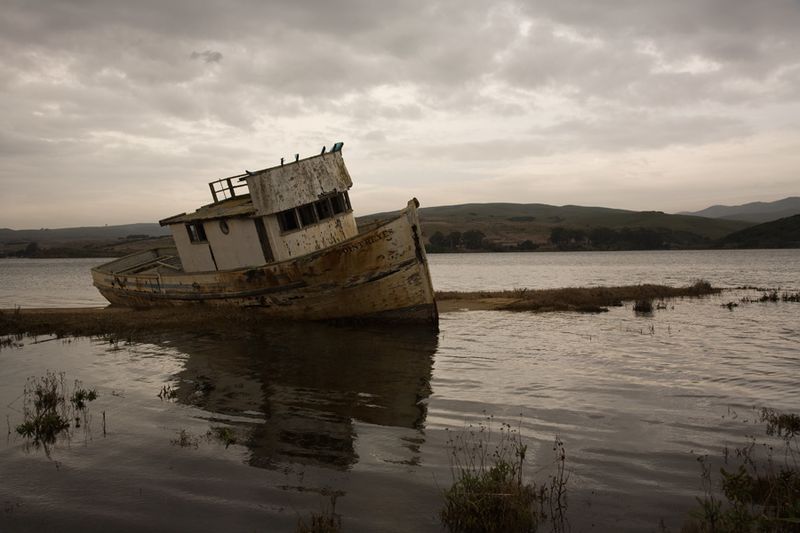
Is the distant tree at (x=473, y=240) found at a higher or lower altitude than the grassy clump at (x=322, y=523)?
higher

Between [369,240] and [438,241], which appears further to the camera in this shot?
[438,241]

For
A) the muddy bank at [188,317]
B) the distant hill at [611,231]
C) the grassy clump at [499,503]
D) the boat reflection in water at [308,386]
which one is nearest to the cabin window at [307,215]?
the muddy bank at [188,317]

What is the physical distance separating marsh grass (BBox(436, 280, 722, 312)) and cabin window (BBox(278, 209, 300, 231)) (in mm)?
8771

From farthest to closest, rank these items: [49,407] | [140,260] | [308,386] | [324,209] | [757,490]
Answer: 1. [140,260]
2. [324,209]
3. [308,386]
4. [49,407]
5. [757,490]

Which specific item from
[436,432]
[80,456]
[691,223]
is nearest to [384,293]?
[436,432]

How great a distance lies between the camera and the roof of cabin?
1841 centimetres

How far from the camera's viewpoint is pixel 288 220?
1842 cm

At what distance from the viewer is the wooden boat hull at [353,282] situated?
16.5m

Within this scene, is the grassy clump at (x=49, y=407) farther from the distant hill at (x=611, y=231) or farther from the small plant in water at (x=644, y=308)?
the distant hill at (x=611, y=231)

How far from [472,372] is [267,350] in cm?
539

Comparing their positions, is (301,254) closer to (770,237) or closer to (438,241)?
(438,241)

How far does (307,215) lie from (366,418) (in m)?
11.4

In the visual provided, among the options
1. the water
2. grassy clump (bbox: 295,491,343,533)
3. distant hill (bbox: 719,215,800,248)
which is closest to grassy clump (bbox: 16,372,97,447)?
the water

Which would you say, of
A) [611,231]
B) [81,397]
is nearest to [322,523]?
[81,397]
